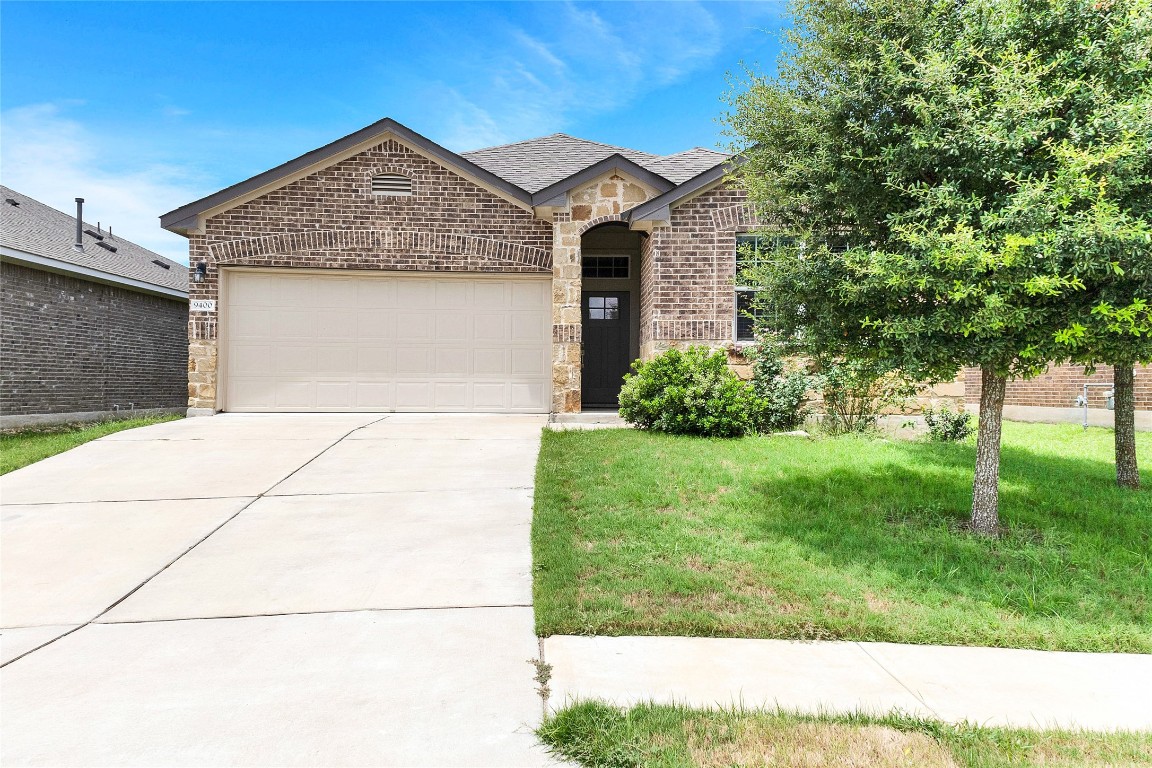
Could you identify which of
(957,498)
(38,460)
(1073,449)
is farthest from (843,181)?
(38,460)

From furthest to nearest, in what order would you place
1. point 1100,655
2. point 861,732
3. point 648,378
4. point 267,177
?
point 267,177, point 648,378, point 1100,655, point 861,732

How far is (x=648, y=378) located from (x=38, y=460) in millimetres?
7917

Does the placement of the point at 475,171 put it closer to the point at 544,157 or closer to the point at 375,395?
the point at 544,157

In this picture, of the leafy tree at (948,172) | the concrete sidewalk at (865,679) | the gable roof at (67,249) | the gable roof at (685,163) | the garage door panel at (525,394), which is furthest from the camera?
the gable roof at (67,249)

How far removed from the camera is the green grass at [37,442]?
26.4 ft

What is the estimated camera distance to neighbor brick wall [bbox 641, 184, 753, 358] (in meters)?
10.4

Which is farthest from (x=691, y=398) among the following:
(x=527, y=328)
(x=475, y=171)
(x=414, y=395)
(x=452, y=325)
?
(x=475, y=171)

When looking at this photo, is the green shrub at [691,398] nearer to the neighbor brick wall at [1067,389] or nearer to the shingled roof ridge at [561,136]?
the neighbor brick wall at [1067,389]

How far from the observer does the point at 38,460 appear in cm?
795

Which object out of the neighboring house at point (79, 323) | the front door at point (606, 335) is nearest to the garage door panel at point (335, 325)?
the front door at point (606, 335)

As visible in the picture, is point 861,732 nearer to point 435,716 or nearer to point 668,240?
point 435,716

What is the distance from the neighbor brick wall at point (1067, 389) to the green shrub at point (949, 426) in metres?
3.41

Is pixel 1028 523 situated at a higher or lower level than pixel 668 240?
lower

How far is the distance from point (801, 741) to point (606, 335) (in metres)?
11.4
